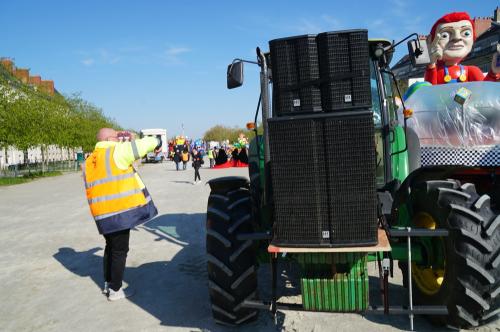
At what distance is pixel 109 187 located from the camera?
472cm

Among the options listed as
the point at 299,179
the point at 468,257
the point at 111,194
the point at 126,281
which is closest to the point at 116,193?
the point at 111,194

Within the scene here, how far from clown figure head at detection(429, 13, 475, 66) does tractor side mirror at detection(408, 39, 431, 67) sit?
3.18m

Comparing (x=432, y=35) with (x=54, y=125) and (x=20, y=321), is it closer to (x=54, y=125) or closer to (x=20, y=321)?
(x=20, y=321)

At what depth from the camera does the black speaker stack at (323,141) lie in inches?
115

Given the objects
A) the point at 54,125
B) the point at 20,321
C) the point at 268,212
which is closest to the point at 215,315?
the point at 268,212

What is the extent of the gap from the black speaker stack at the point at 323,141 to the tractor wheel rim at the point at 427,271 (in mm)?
871

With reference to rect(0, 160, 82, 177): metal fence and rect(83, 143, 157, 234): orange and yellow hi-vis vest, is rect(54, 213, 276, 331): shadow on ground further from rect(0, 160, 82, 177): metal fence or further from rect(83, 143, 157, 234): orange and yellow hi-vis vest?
rect(0, 160, 82, 177): metal fence

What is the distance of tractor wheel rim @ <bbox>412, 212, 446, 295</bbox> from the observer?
11.8ft

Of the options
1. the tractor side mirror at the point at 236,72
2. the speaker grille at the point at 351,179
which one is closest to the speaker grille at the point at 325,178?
the speaker grille at the point at 351,179

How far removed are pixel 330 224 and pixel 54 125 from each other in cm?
2707

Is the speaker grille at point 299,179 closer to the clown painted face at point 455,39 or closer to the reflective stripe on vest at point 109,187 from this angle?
the reflective stripe on vest at point 109,187

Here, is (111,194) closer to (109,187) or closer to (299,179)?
(109,187)

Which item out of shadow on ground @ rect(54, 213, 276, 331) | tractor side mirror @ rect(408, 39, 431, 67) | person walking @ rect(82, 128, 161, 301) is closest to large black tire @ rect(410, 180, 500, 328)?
tractor side mirror @ rect(408, 39, 431, 67)

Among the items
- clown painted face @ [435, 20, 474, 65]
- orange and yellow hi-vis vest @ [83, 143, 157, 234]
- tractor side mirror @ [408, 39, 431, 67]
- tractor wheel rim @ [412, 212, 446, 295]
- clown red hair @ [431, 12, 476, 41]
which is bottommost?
tractor wheel rim @ [412, 212, 446, 295]
